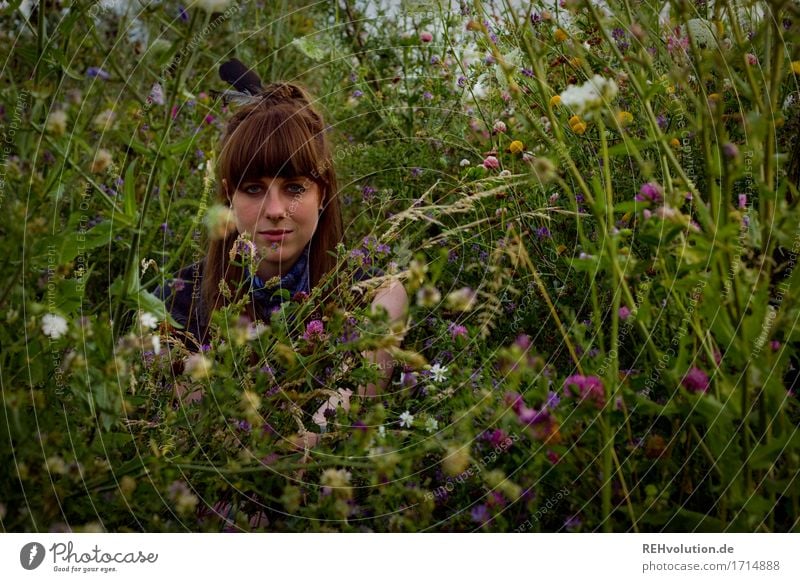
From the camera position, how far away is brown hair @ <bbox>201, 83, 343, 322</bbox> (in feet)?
3.83

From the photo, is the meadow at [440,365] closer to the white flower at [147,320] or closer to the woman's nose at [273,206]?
the white flower at [147,320]

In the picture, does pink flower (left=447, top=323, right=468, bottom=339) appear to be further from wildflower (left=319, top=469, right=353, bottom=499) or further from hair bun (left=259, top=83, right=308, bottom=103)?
hair bun (left=259, top=83, right=308, bottom=103)

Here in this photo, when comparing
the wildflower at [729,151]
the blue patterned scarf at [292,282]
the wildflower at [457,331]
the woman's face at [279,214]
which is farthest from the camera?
the blue patterned scarf at [292,282]

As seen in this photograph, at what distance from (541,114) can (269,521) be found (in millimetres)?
655

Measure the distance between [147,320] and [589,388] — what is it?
42 cm

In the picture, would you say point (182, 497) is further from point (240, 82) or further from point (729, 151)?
point (240, 82)

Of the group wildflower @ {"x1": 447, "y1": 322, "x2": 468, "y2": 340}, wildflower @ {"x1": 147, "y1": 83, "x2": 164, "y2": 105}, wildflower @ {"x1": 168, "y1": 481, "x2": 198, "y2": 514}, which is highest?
wildflower @ {"x1": 147, "y1": 83, "x2": 164, "y2": 105}

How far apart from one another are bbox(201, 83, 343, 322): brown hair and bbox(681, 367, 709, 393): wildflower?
2.10ft

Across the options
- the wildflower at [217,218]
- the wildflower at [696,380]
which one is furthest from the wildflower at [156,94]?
the wildflower at [696,380]

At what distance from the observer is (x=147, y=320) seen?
724 millimetres

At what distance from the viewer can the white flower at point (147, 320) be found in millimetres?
705

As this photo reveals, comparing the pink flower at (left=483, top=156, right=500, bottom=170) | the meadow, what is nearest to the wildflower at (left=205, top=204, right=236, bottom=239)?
the meadow
